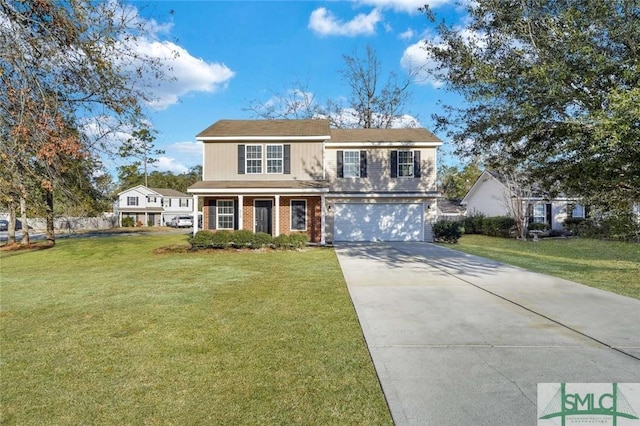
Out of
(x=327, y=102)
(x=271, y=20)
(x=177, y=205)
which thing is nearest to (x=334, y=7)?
(x=271, y=20)

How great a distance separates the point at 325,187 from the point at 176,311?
1202 centimetres

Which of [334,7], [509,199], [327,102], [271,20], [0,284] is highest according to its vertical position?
[327,102]

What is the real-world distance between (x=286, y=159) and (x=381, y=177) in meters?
4.93

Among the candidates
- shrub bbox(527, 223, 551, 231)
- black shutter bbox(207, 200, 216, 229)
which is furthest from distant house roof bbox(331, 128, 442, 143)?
shrub bbox(527, 223, 551, 231)

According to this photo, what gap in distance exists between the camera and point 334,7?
44.7 ft

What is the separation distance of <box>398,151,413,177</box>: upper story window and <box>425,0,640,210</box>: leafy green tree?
964 cm

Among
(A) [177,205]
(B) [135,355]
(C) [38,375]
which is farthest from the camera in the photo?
(A) [177,205]

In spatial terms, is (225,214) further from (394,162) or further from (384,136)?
(384,136)

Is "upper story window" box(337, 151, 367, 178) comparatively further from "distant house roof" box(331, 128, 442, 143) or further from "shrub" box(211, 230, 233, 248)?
"shrub" box(211, 230, 233, 248)

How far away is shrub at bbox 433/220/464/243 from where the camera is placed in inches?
762

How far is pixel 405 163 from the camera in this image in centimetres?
1977

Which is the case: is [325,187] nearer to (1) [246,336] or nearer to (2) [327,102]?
(1) [246,336]

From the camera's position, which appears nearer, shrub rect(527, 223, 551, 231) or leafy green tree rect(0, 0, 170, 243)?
leafy green tree rect(0, 0, 170, 243)

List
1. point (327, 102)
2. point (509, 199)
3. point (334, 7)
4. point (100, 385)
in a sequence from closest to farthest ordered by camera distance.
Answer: point (100, 385), point (334, 7), point (509, 199), point (327, 102)
